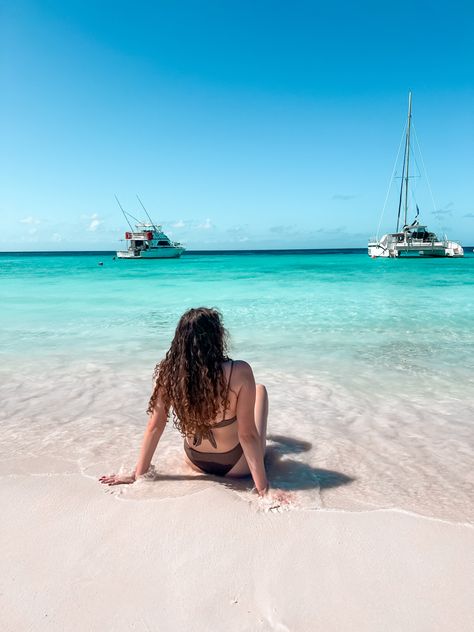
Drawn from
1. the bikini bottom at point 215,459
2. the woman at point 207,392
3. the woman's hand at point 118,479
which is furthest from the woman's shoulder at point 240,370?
the woman's hand at point 118,479

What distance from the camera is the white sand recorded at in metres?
1.76

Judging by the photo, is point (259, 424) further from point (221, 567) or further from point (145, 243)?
point (145, 243)

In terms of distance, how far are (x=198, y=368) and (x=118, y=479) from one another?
36.7 inches

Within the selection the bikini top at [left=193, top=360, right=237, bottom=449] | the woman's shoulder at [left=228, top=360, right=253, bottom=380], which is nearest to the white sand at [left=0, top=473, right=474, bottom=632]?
the bikini top at [left=193, top=360, right=237, bottom=449]

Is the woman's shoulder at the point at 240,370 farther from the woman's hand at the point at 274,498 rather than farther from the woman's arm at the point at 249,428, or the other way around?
the woman's hand at the point at 274,498

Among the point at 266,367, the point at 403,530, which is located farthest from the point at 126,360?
the point at 403,530

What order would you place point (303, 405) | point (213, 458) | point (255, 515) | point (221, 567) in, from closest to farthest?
point (221, 567)
point (255, 515)
point (213, 458)
point (303, 405)

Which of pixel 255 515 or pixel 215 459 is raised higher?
pixel 215 459

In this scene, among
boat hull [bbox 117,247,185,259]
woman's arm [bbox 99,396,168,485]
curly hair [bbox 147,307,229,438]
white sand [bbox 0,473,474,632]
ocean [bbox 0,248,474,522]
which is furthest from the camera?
boat hull [bbox 117,247,185,259]

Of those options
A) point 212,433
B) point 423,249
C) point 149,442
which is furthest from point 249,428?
point 423,249

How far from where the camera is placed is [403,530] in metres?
2.35

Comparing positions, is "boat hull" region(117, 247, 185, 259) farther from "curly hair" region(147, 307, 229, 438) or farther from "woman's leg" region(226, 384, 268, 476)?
"curly hair" region(147, 307, 229, 438)

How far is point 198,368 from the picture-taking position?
250 cm

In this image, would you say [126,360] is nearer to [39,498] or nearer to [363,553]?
[39,498]
